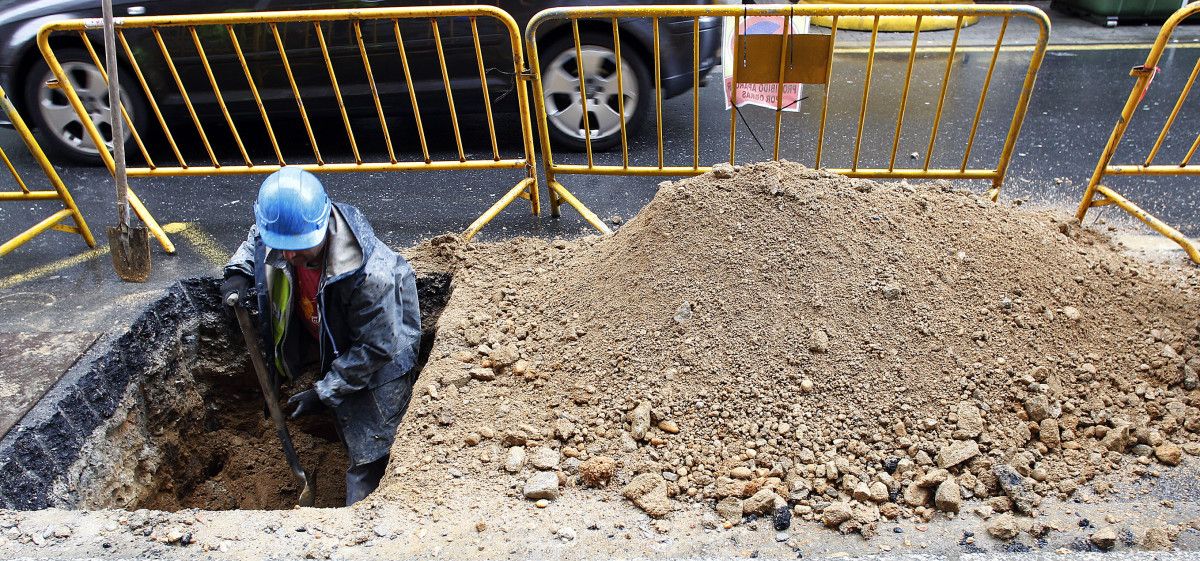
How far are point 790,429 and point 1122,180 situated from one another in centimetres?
397

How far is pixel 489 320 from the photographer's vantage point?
154 inches

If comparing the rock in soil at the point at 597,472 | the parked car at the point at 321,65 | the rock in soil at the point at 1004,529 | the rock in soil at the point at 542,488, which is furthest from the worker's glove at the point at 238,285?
the rock in soil at the point at 1004,529

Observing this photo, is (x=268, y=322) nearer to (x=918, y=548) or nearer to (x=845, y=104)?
(x=918, y=548)

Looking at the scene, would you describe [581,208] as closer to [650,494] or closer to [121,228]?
[650,494]

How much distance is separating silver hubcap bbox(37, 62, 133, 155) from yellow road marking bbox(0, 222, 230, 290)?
1.23 meters

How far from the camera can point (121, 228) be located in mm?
4340

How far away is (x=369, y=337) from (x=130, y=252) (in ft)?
5.98

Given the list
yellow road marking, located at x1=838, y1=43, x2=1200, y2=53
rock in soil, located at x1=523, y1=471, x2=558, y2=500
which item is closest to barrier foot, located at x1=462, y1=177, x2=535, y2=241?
rock in soil, located at x1=523, y1=471, x2=558, y2=500

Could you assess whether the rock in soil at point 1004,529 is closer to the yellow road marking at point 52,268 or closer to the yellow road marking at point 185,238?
the yellow road marking at point 185,238

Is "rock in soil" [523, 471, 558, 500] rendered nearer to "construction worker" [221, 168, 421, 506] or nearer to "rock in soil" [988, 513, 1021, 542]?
"construction worker" [221, 168, 421, 506]

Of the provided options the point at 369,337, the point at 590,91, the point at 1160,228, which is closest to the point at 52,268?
the point at 369,337

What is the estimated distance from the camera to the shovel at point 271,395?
3.69 m

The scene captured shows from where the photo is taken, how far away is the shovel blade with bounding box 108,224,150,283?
4.35 m

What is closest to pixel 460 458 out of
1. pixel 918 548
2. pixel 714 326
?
pixel 714 326
